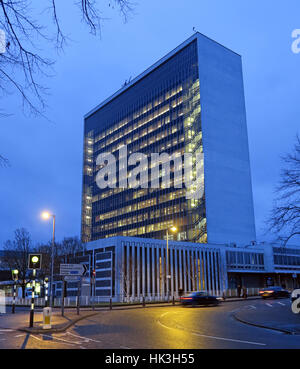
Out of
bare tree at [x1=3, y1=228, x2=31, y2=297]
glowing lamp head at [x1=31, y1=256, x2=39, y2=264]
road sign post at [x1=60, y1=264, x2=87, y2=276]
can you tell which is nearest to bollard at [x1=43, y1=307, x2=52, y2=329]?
glowing lamp head at [x1=31, y1=256, x2=39, y2=264]

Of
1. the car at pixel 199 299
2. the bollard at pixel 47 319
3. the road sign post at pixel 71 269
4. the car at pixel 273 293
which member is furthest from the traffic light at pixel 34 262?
the car at pixel 273 293

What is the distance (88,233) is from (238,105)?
62.4 meters

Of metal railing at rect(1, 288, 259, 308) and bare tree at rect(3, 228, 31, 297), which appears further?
bare tree at rect(3, 228, 31, 297)

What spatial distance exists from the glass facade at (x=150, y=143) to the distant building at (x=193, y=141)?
0.82 feet

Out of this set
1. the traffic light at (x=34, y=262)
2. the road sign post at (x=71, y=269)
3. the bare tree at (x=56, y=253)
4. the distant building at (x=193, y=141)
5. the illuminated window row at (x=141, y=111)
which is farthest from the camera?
the illuminated window row at (x=141, y=111)

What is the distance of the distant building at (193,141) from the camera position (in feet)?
287

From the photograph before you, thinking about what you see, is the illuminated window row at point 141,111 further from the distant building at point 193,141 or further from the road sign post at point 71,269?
the road sign post at point 71,269

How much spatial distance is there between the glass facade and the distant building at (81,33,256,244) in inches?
9.9

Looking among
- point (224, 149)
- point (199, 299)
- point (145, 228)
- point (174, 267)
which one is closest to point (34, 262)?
point (199, 299)

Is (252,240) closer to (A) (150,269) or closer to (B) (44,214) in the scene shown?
(A) (150,269)

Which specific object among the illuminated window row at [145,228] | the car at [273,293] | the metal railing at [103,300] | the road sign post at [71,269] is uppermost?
the illuminated window row at [145,228]

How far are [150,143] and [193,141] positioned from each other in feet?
54.5

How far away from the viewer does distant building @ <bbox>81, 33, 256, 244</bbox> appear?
87562 mm

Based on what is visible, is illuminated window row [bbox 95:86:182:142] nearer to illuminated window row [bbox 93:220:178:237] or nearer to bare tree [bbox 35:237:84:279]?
illuminated window row [bbox 93:220:178:237]
